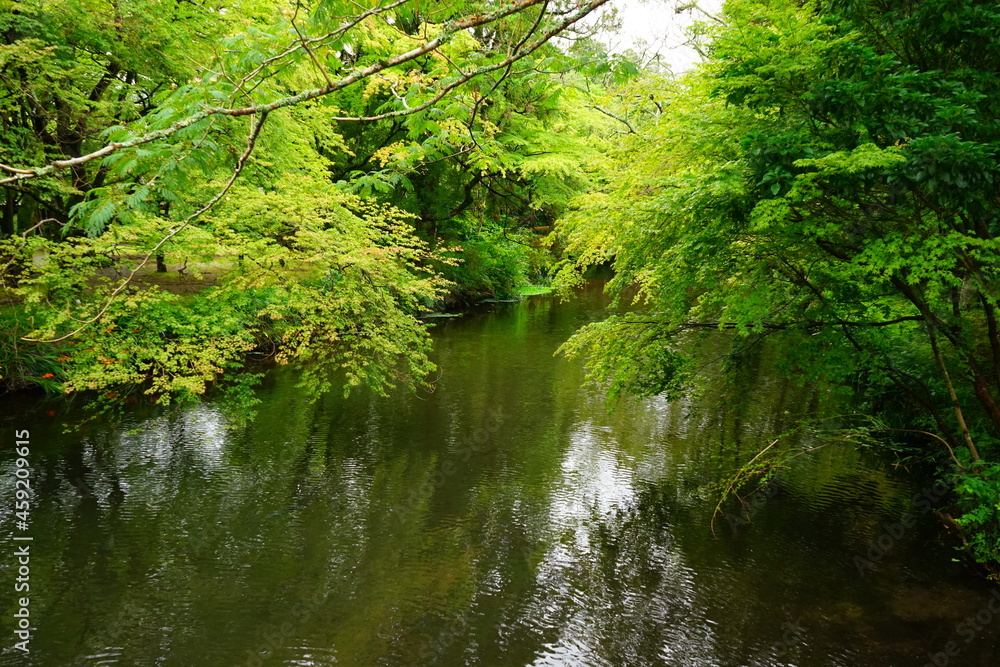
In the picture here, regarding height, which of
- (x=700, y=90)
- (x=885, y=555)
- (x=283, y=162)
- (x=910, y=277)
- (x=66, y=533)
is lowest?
(x=66, y=533)

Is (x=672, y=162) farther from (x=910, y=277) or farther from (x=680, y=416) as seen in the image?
(x=680, y=416)

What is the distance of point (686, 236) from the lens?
5473 mm

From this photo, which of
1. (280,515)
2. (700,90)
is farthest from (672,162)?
(280,515)

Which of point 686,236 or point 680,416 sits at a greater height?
point 686,236

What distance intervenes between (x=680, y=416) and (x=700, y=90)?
617cm
